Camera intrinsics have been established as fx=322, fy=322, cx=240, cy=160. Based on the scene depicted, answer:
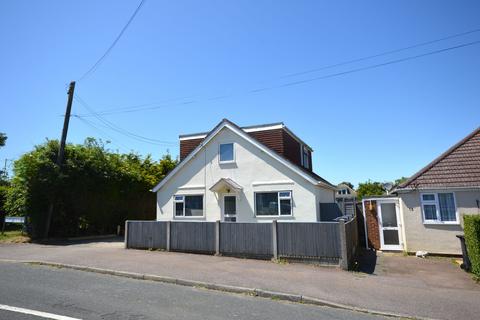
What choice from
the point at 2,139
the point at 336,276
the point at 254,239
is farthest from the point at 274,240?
the point at 2,139

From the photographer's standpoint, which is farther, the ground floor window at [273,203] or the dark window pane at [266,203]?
the dark window pane at [266,203]

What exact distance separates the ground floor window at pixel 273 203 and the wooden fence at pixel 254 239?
3.93m

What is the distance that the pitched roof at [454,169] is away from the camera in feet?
48.1

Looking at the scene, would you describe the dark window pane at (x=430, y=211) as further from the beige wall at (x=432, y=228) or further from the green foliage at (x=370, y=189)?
the green foliage at (x=370, y=189)

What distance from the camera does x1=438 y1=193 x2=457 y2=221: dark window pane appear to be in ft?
48.2

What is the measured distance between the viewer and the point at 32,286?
799 cm

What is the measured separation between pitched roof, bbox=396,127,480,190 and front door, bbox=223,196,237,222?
8350mm

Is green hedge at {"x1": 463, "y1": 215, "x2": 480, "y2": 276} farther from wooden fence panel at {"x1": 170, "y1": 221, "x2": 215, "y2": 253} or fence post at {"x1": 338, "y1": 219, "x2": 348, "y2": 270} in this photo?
wooden fence panel at {"x1": 170, "y1": 221, "x2": 215, "y2": 253}

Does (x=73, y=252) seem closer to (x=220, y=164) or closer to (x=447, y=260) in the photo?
(x=220, y=164)

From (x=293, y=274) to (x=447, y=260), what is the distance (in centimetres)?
808

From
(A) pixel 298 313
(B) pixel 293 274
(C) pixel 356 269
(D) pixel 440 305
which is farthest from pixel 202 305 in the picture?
(C) pixel 356 269

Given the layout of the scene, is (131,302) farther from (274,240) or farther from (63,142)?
(63,142)

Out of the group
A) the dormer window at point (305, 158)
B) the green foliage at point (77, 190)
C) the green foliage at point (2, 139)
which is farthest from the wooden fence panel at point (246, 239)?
the green foliage at point (2, 139)

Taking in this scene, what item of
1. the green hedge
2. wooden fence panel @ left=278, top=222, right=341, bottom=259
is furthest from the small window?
the green hedge
